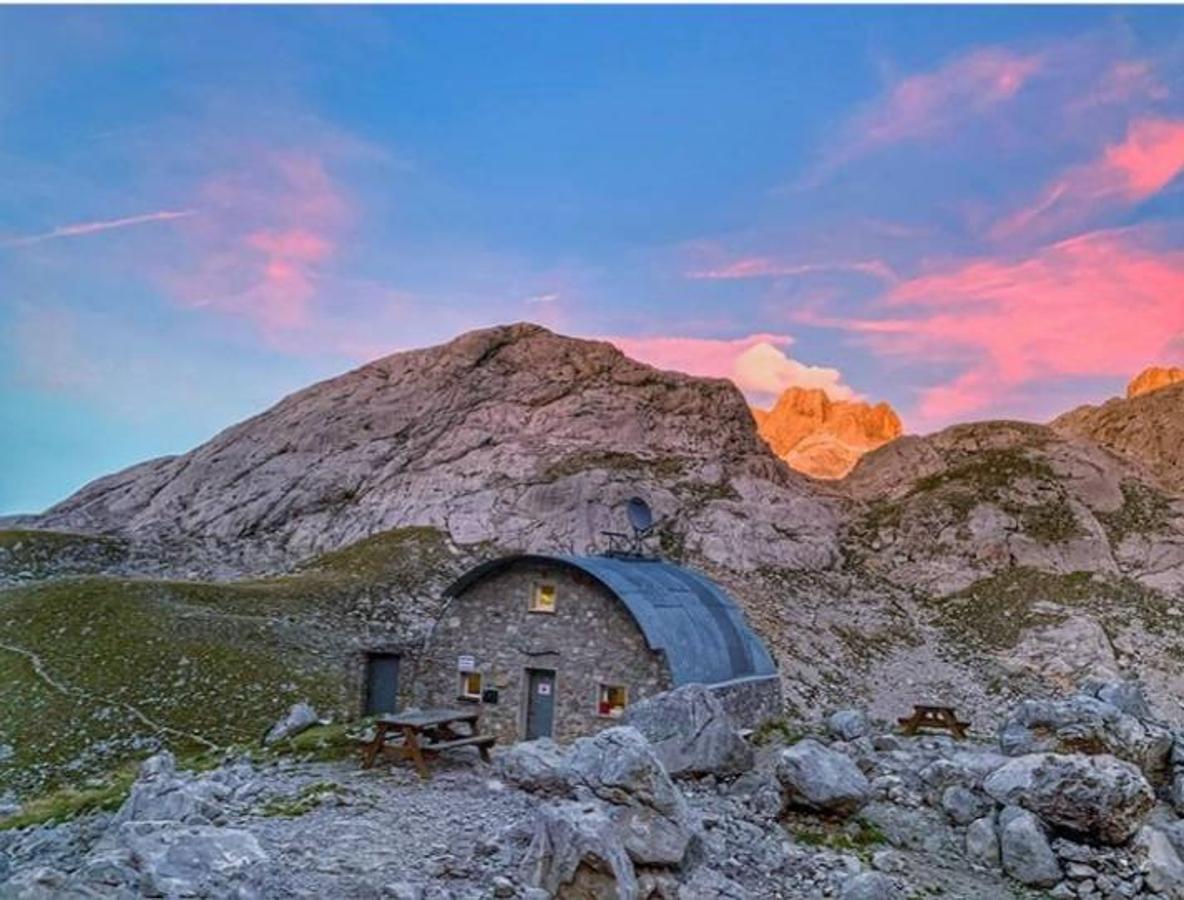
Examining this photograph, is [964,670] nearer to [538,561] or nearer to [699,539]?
[699,539]

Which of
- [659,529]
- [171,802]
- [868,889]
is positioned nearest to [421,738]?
[171,802]

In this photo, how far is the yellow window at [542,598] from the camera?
88.0 ft

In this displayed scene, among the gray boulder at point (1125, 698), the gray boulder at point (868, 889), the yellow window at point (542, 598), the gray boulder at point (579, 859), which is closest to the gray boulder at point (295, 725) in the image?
the yellow window at point (542, 598)

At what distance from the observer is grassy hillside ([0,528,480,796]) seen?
29438 millimetres

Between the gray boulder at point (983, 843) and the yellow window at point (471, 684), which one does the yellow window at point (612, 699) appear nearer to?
the yellow window at point (471, 684)

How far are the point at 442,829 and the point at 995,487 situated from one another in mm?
72739

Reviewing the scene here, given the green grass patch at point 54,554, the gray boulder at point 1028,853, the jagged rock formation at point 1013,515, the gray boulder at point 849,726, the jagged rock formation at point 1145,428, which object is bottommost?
the gray boulder at point 1028,853

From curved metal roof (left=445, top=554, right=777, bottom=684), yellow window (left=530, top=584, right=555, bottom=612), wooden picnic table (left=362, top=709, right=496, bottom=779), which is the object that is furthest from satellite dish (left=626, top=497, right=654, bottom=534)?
wooden picnic table (left=362, top=709, right=496, bottom=779)

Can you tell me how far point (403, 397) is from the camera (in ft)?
284

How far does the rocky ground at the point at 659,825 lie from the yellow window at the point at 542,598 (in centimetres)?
716

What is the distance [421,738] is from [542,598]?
25.7ft

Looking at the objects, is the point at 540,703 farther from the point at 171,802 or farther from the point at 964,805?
the point at 171,802

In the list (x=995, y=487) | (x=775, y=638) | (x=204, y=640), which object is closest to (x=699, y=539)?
(x=775, y=638)

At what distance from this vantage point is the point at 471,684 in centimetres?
2738
